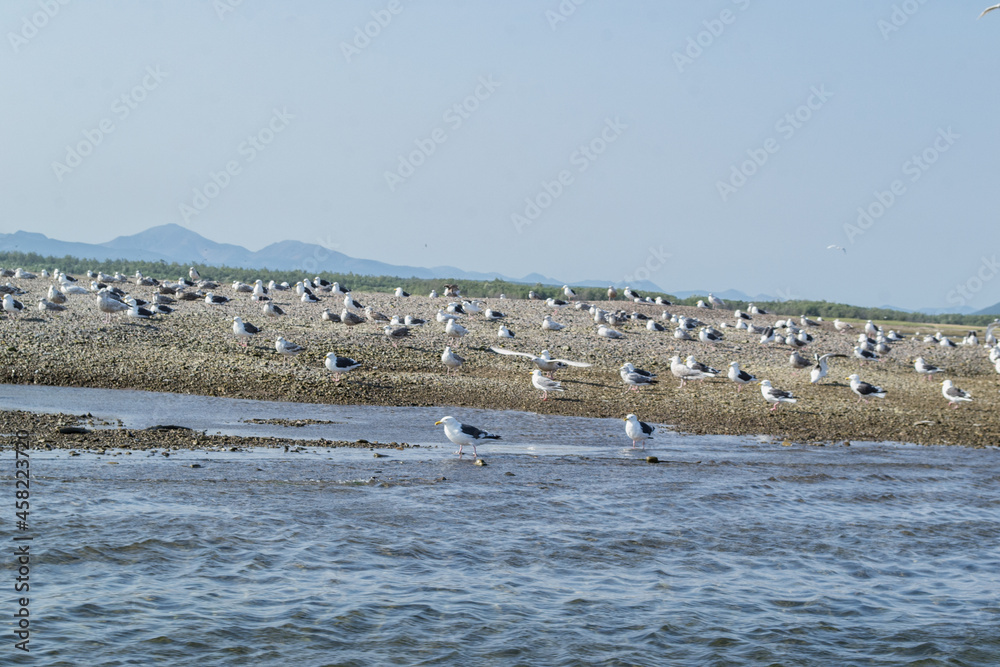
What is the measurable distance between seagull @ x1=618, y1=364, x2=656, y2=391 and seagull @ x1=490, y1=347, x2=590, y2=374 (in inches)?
84.9

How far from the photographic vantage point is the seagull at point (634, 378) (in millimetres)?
25094

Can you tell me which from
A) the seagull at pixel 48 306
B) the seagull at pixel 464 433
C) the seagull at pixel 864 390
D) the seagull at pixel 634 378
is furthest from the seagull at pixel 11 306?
the seagull at pixel 864 390

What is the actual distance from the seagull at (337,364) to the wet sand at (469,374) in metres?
0.24

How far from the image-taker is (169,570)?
10.4m

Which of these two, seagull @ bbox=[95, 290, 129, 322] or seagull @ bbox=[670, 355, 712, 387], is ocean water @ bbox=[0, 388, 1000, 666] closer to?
seagull @ bbox=[670, 355, 712, 387]

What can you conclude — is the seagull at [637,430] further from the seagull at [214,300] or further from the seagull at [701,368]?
the seagull at [214,300]

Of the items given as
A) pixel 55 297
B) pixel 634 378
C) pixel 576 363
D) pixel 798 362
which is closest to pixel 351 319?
pixel 576 363

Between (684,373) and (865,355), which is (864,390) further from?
(865,355)

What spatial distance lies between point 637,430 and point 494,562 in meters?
8.30

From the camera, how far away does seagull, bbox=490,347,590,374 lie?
26.5 meters

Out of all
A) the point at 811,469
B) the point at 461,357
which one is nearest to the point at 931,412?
the point at 811,469

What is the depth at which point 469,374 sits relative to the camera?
86.9ft

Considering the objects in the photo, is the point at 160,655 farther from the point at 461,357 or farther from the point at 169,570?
the point at 461,357

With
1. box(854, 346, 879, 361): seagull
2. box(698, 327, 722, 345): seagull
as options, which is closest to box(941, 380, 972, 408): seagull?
box(854, 346, 879, 361): seagull
